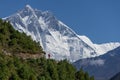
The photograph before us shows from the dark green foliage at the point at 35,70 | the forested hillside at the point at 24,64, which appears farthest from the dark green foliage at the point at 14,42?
the dark green foliage at the point at 35,70

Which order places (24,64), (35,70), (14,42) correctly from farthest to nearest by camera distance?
(14,42)
(35,70)
(24,64)

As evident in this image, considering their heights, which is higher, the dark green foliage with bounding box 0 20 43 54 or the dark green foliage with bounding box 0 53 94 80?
the dark green foliage with bounding box 0 20 43 54

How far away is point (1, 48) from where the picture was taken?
6197 centimetres

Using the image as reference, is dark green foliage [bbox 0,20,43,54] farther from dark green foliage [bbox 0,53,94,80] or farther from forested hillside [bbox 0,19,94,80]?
dark green foliage [bbox 0,53,94,80]

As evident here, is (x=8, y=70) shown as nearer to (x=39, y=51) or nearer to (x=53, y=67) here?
(x=53, y=67)

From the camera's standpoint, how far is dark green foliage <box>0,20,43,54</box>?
2520 inches

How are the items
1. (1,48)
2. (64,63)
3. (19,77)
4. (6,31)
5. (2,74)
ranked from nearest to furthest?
(2,74)
(19,77)
(1,48)
(6,31)
(64,63)

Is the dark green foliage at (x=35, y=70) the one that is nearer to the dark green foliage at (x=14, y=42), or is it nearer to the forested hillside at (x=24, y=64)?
the forested hillside at (x=24, y=64)

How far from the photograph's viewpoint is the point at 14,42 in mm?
65062

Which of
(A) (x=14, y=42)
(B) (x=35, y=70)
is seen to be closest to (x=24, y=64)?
(B) (x=35, y=70)

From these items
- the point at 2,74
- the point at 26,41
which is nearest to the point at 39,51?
the point at 26,41

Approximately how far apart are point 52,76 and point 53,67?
6.28 feet

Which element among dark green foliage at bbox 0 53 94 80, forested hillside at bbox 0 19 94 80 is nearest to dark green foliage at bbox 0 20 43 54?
forested hillside at bbox 0 19 94 80

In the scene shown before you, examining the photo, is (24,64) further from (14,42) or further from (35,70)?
(14,42)
